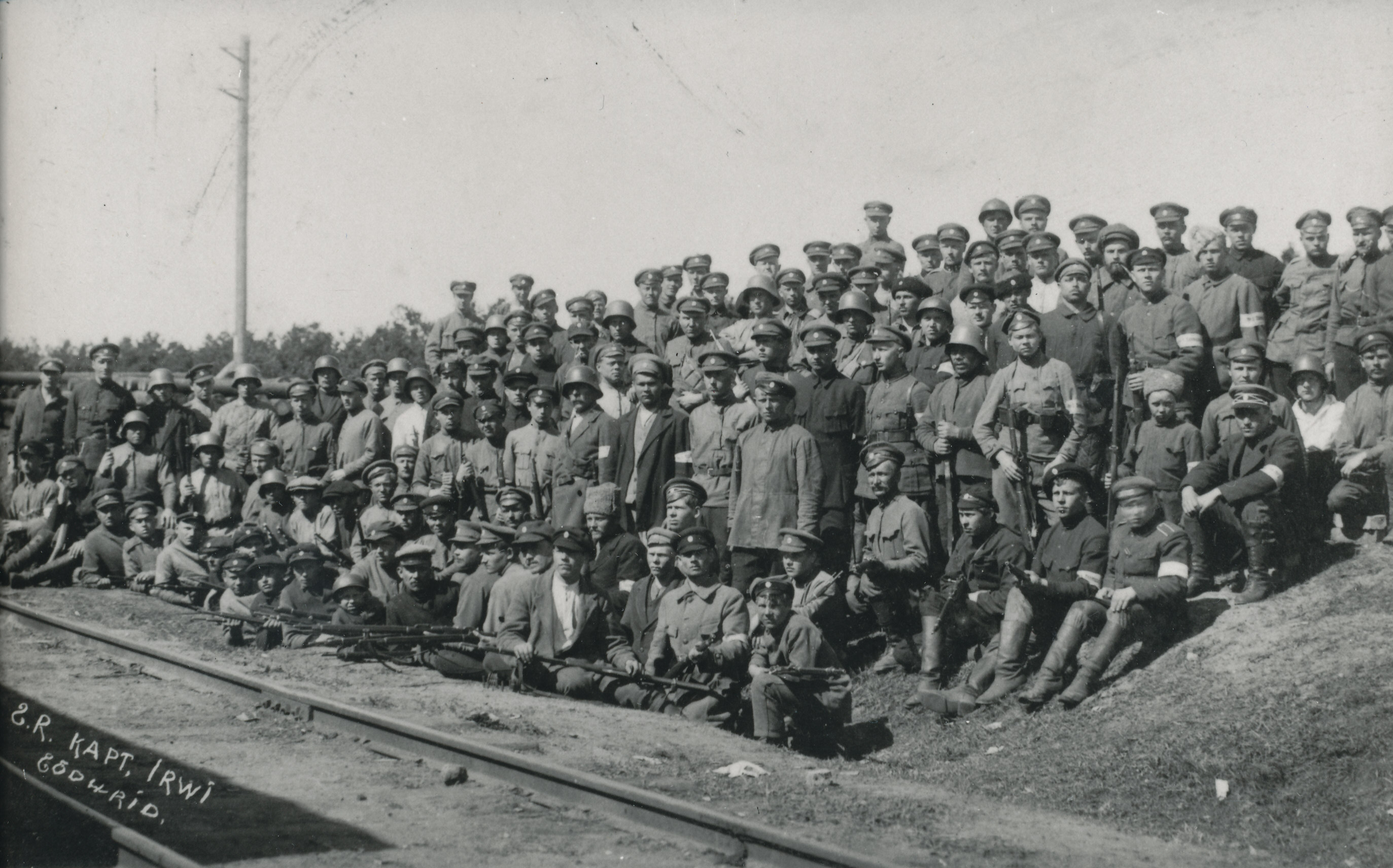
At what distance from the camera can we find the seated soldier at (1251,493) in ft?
30.4

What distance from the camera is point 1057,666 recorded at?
8.92 meters

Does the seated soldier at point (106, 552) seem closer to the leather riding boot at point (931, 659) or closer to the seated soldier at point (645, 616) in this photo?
the seated soldier at point (645, 616)

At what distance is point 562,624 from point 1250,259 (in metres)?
6.16

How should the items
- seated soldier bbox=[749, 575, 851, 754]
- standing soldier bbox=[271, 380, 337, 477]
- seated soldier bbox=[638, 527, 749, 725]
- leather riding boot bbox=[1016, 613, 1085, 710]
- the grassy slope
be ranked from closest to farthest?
the grassy slope, leather riding boot bbox=[1016, 613, 1085, 710], seated soldier bbox=[749, 575, 851, 754], seated soldier bbox=[638, 527, 749, 725], standing soldier bbox=[271, 380, 337, 477]

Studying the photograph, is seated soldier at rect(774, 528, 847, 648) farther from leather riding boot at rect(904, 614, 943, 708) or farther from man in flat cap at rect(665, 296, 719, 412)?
man in flat cap at rect(665, 296, 719, 412)

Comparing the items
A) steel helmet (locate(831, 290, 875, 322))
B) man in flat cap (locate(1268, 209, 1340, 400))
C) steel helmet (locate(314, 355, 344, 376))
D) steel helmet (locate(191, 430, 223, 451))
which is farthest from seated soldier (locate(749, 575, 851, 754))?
steel helmet (locate(191, 430, 223, 451))

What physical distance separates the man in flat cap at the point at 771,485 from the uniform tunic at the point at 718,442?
333 millimetres

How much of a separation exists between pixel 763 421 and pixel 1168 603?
317 cm

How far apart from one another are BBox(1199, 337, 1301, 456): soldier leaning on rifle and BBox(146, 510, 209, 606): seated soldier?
9.82m

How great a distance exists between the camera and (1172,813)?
7305 millimetres

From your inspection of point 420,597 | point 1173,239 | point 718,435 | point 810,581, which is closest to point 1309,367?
point 1173,239

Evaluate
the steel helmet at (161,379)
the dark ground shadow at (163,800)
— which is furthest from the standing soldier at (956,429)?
the steel helmet at (161,379)

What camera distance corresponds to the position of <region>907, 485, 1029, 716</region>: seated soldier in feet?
31.2

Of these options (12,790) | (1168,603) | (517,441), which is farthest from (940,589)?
(12,790)
